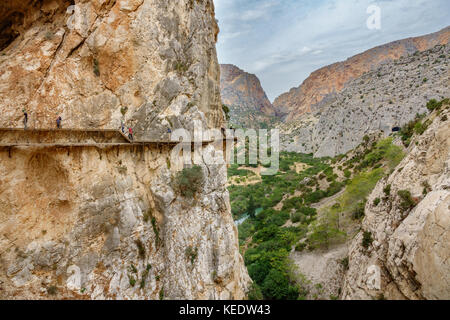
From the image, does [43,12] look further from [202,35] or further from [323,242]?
[323,242]

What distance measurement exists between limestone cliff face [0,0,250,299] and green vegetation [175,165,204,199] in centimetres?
41

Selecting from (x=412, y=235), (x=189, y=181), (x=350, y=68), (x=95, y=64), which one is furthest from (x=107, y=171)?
(x=350, y=68)

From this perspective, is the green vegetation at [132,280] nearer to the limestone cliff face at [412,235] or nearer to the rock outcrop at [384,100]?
the limestone cliff face at [412,235]

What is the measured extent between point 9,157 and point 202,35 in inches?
532

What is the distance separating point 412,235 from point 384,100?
6500 cm

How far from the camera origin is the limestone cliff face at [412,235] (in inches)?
394

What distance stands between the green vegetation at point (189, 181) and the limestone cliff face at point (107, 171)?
0.41 m

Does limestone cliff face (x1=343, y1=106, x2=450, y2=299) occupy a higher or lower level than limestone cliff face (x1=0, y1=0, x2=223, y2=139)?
lower

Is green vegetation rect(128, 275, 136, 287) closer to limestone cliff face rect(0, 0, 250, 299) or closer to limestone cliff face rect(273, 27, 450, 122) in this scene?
limestone cliff face rect(0, 0, 250, 299)

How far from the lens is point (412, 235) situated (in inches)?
447

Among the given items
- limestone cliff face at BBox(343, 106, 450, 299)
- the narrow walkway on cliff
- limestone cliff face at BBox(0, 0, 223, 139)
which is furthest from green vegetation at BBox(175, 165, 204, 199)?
limestone cliff face at BBox(343, 106, 450, 299)

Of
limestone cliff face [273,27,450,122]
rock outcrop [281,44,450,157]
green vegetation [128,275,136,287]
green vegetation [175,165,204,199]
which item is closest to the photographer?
green vegetation [128,275,136,287]

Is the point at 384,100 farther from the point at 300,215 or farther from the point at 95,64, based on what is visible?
the point at 95,64

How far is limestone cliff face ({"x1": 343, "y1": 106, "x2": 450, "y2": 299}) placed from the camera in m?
10.0
